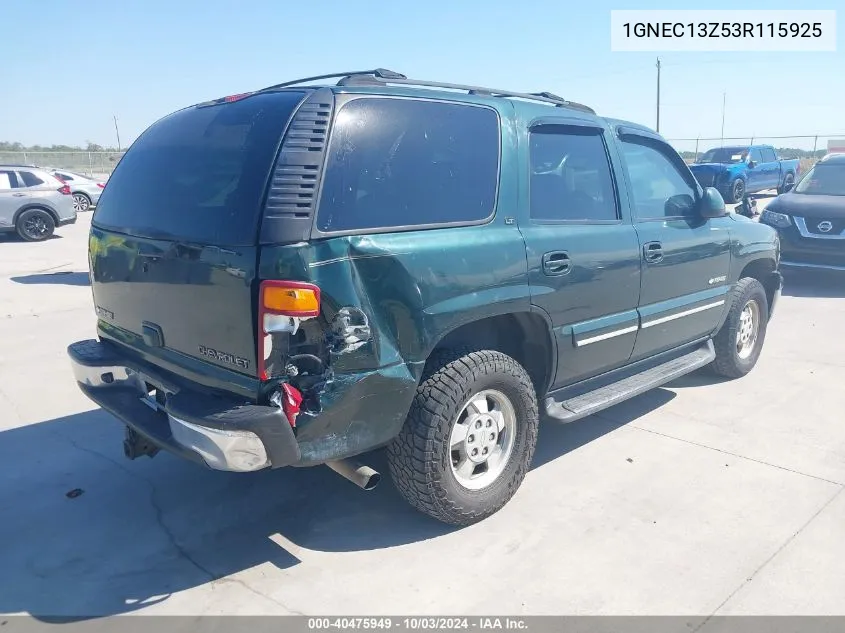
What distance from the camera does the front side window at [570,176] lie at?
3633 mm

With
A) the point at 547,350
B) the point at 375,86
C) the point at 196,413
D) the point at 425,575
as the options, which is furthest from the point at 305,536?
the point at 375,86

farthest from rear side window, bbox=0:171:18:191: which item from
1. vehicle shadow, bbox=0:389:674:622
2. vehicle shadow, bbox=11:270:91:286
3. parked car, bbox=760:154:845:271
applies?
parked car, bbox=760:154:845:271

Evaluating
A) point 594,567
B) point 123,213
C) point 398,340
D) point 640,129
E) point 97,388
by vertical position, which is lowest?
point 594,567

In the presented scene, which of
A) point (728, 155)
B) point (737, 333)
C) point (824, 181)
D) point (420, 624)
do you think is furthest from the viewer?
point (728, 155)

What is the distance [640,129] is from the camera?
447 cm

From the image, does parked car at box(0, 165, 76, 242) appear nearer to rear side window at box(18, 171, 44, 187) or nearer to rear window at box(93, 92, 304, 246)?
rear side window at box(18, 171, 44, 187)

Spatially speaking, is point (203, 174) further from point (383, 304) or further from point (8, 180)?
point (8, 180)

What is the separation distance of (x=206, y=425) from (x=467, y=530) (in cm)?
142

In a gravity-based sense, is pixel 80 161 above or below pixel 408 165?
above

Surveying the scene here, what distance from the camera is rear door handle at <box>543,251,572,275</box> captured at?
348 centimetres

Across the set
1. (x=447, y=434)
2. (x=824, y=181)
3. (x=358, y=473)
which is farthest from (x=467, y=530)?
(x=824, y=181)

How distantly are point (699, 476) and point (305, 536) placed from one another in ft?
7.25

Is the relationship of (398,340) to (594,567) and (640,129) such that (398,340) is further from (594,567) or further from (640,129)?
(640,129)

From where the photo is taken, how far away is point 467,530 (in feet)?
11.0
